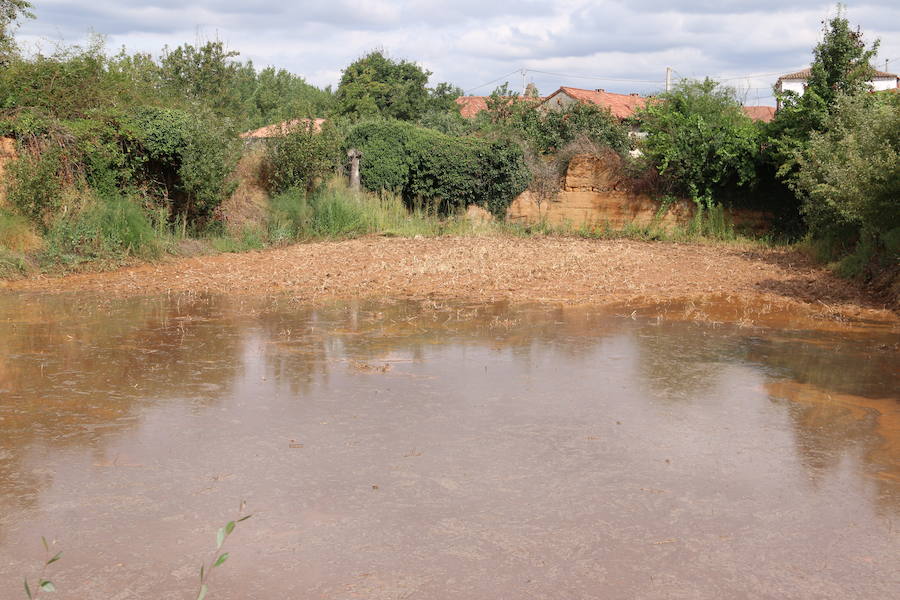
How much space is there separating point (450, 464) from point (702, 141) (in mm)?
18868

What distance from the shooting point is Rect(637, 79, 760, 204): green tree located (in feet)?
70.3

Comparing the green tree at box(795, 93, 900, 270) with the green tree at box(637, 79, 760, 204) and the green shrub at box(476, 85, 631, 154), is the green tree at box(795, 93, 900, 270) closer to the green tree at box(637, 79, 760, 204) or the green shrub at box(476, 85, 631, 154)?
the green tree at box(637, 79, 760, 204)

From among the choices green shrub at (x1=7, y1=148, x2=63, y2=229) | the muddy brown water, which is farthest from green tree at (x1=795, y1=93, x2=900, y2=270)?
green shrub at (x1=7, y1=148, x2=63, y2=229)

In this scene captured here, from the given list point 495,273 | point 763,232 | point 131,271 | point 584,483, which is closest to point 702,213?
point 763,232

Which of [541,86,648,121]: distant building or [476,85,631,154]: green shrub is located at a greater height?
[541,86,648,121]: distant building

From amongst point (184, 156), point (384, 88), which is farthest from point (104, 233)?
point (384, 88)

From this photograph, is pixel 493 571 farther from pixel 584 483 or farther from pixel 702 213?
pixel 702 213

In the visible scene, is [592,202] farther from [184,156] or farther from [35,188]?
[35,188]

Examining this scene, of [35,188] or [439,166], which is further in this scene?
[439,166]

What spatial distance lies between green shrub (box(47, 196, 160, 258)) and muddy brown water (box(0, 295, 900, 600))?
218 inches

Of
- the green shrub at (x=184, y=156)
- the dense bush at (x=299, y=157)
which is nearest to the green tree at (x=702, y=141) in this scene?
the dense bush at (x=299, y=157)

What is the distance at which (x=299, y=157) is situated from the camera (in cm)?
1961

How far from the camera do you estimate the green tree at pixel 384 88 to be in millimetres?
45281

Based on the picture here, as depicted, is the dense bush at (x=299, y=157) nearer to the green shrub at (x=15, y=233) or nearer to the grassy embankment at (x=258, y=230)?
the grassy embankment at (x=258, y=230)
